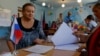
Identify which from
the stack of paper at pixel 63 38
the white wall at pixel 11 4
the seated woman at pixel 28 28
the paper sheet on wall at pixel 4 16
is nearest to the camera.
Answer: the stack of paper at pixel 63 38

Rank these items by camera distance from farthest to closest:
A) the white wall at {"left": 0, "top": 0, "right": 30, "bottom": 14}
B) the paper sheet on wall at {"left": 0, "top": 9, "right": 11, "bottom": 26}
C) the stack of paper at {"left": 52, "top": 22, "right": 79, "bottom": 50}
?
1. the white wall at {"left": 0, "top": 0, "right": 30, "bottom": 14}
2. the paper sheet on wall at {"left": 0, "top": 9, "right": 11, "bottom": 26}
3. the stack of paper at {"left": 52, "top": 22, "right": 79, "bottom": 50}

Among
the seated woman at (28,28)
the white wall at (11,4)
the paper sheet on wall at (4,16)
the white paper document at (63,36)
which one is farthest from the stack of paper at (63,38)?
the white wall at (11,4)

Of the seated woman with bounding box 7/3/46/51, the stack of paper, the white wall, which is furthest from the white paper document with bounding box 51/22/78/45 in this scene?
the white wall

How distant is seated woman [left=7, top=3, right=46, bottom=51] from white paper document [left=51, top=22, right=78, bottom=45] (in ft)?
0.91

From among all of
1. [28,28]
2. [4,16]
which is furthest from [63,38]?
[4,16]

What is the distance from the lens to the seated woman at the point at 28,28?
1680mm

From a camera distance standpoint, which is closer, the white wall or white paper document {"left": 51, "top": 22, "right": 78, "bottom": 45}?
white paper document {"left": 51, "top": 22, "right": 78, "bottom": 45}

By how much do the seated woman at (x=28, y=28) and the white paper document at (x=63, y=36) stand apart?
0.91 ft

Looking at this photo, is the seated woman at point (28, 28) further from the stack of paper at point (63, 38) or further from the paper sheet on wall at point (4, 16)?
the paper sheet on wall at point (4, 16)

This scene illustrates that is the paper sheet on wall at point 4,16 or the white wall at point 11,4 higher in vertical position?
the white wall at point 11,4

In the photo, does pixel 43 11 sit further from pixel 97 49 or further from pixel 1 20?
pixel 97 49

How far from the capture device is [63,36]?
1561 millimetres

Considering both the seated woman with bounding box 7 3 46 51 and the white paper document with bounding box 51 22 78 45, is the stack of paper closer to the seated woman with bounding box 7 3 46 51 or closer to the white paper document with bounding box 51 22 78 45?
the white paper document with bounding box 51 22 78 45

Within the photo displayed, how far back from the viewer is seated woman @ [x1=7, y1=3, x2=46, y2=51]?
1680mm
